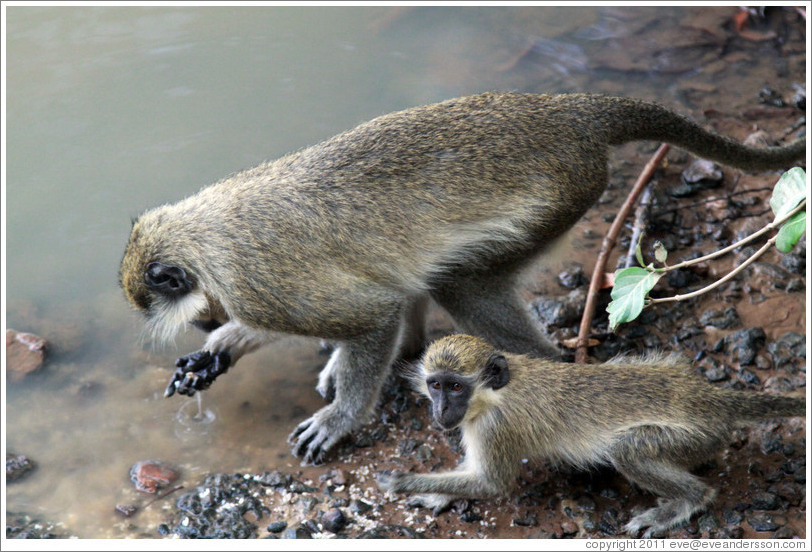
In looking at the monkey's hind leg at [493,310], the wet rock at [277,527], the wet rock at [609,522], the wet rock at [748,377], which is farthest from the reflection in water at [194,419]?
the wet rock at [748,377]

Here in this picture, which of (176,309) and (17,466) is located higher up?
(176,309)

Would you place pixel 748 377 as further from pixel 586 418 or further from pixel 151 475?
pixel 151 475

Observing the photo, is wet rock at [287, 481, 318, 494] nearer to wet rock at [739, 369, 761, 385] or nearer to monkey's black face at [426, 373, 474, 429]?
monkey's black face at [426, 373, 474, 429]

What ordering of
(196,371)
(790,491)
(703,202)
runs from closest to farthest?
(790,491) → (196,371) → (703,202)

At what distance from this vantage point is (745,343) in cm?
516

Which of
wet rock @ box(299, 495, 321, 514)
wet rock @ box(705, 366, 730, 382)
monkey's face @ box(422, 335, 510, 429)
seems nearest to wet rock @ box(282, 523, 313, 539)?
wet rock @ box(299, 495, 321, 514)

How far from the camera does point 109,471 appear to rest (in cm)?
504

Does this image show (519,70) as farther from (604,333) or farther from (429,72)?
(604,333)

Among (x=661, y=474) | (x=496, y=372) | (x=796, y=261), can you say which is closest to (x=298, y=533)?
(x=496, y=372)

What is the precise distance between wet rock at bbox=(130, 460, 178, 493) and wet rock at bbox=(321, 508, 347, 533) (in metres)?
1.02

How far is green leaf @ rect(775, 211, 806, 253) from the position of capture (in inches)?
120

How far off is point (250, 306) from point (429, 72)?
14.3 feet

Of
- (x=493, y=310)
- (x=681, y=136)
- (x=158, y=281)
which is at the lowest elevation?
(x=493, y=310)

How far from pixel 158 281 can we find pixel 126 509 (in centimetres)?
128
